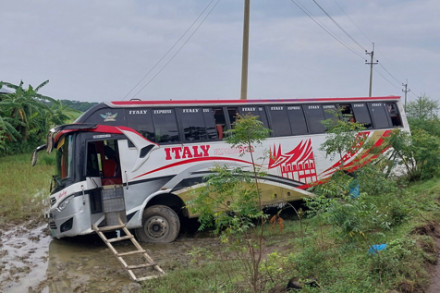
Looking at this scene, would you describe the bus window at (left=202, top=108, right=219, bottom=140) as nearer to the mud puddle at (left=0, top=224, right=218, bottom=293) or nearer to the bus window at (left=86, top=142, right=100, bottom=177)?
the mud puddle at (left=0, top=224, right=218, bottom=293)

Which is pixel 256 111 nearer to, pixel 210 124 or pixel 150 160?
pixel 210 124

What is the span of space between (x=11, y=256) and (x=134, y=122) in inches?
149

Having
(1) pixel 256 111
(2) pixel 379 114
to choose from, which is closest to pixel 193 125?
(1) pixel 256 111

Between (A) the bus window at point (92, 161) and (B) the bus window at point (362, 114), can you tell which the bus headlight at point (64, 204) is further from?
(B) the bus window at point (362, 114)

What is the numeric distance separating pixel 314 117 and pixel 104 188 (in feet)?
20.0

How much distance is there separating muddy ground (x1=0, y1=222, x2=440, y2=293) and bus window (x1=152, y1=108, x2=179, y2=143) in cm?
242

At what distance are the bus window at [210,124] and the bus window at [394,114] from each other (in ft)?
21.0

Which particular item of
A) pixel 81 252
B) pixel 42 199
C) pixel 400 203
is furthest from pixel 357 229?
pixel 42 199

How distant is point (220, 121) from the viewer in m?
10.5

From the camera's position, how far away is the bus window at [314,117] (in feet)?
38.8

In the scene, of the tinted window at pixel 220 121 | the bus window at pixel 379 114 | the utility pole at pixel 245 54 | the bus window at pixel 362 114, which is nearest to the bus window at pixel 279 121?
the tinted window at pixel 220 121

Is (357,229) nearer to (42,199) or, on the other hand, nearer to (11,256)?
(11,256)

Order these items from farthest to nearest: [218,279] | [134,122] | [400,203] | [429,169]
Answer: [429,169] → [134,122] → [400,203] → [218,279]

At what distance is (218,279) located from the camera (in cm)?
651
